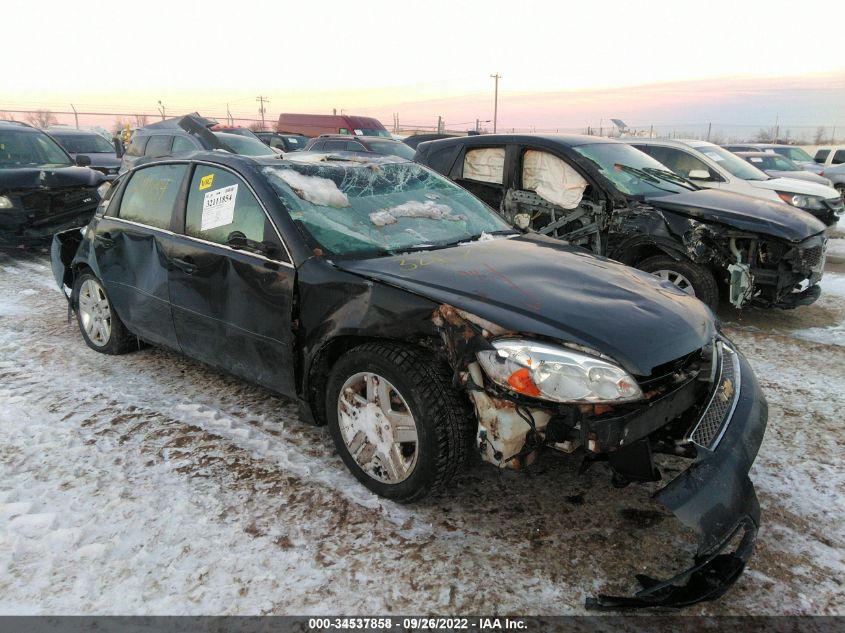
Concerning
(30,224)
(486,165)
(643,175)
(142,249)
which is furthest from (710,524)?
(30,224)

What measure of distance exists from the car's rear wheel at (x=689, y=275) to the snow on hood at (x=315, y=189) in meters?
3.07

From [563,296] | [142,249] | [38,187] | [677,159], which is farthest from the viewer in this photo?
[677,159]

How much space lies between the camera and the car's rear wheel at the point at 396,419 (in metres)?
2.55

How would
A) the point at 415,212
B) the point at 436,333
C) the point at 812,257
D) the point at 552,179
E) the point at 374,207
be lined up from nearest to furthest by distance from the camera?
the point at 436,333, the point at 374,207, the point at 415,212, the point at 812,257, the point at 552,179

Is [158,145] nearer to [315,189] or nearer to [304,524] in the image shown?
[315,189]

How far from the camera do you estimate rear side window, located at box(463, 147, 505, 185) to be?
638 cm

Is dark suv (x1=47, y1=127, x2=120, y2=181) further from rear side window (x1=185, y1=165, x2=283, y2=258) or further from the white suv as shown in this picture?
rear side window (x1=185, y1=165, x2=283, y2=258)

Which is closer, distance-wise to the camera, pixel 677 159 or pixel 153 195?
pixel 153 195

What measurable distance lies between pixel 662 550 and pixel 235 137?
1091cm

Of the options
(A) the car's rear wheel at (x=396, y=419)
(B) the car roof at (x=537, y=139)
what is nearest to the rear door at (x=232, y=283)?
(A) the car's rear wheel at (x=396, y=419)

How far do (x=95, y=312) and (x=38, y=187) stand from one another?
4.38m

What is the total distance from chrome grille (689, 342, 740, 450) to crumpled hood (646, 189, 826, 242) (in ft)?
9.24

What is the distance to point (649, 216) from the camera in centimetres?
556

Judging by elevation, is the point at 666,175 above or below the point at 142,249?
above
